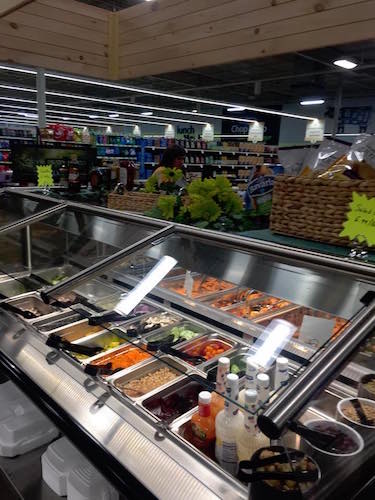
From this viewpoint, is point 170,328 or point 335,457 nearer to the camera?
point 335,457

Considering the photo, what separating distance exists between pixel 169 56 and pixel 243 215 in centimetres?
113

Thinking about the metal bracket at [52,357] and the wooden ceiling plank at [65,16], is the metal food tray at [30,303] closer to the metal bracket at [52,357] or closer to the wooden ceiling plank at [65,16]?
the metal bracket at [52,357]

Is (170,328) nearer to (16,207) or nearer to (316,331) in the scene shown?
(316,331)

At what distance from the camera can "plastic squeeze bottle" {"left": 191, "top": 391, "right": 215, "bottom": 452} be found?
1.26 metres

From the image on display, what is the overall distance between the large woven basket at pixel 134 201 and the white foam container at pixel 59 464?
4.98 feet

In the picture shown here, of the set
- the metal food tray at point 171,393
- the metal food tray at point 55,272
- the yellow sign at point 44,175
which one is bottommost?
the metal food tray at point 55,272

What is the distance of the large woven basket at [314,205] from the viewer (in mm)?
1468

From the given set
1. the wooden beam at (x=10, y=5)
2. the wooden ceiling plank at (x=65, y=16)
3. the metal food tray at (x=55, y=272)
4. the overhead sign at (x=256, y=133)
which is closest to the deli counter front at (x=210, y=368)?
the metal food tray at (x=55, y=272)

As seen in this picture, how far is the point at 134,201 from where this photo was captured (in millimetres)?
2756

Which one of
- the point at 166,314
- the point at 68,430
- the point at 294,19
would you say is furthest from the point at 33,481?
the point at 294,19

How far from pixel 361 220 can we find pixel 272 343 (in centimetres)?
52

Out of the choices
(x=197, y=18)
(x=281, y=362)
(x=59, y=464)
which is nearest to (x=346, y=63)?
(x=197, y=18)

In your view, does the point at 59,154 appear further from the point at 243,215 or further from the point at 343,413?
the point at 343,413

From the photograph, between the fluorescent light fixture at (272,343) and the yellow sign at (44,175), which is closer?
the fluorescent light fixture at (272,343)
